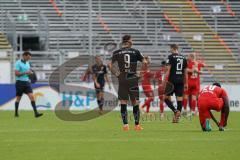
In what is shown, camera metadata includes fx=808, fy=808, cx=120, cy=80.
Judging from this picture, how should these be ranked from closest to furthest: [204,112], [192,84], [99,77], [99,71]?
[204,112]
[192,84]
[99,71]
[99,77]

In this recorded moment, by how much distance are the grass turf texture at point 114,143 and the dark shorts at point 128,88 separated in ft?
2.81

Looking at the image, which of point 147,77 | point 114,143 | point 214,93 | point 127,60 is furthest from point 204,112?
point 147,77

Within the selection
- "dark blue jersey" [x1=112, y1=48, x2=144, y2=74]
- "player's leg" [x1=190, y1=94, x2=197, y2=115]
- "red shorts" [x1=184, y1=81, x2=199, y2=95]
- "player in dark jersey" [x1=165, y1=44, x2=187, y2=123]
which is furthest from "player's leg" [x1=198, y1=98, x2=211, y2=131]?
"red shorts" [x1=184, y1=81, x2=199, y2=95]

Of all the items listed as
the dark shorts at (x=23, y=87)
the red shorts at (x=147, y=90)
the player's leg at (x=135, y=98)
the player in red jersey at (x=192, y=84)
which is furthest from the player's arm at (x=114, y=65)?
the red shorts at (x=147, y=90)

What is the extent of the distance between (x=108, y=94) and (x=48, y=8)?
8.52m

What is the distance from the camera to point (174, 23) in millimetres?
41469

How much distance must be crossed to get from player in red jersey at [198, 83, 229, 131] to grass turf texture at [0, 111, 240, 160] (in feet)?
1.02

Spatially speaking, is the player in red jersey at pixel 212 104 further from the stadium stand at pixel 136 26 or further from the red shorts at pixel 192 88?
the stadium stand at pixel 136 26

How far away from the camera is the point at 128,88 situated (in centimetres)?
1898

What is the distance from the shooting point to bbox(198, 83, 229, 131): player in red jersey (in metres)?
18.2

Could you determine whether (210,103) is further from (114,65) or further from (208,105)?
(114,65)

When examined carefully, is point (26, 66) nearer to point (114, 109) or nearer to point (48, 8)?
point (114, 109)

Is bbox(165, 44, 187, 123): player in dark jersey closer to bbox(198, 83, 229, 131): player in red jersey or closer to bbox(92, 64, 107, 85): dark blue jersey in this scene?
bbox(198, 83, 229, 131): player in red jersey

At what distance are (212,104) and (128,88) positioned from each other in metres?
2.08
